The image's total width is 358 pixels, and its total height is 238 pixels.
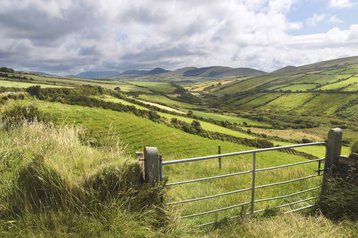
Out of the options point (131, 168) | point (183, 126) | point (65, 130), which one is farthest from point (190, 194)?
point (183, 126)

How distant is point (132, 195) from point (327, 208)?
13.8 ft

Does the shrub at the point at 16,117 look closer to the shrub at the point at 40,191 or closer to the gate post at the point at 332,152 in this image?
the shrub at the point at 40,191

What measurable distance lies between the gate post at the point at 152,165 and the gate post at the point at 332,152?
4.10m

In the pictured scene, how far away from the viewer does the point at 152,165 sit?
473 centimetres

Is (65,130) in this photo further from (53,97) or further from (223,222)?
(53,97)

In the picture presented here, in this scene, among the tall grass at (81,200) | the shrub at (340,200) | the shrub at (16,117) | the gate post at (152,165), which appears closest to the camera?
the tall grass at (81,200)

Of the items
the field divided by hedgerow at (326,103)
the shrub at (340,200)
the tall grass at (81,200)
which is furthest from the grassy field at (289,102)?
the tall grass at (81,200)

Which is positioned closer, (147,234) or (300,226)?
(147,234)

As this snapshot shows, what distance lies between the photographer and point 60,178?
459 cm

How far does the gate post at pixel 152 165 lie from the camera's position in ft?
15.5

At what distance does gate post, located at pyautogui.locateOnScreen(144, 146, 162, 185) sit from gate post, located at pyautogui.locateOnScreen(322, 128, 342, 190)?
4097mm

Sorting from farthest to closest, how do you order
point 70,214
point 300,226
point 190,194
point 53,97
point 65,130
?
point 53,97
point 65,130
point 190,194
point 300,226
point 70,214

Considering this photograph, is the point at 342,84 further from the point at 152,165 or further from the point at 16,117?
the point at 152,165

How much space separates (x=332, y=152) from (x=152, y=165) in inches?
171
